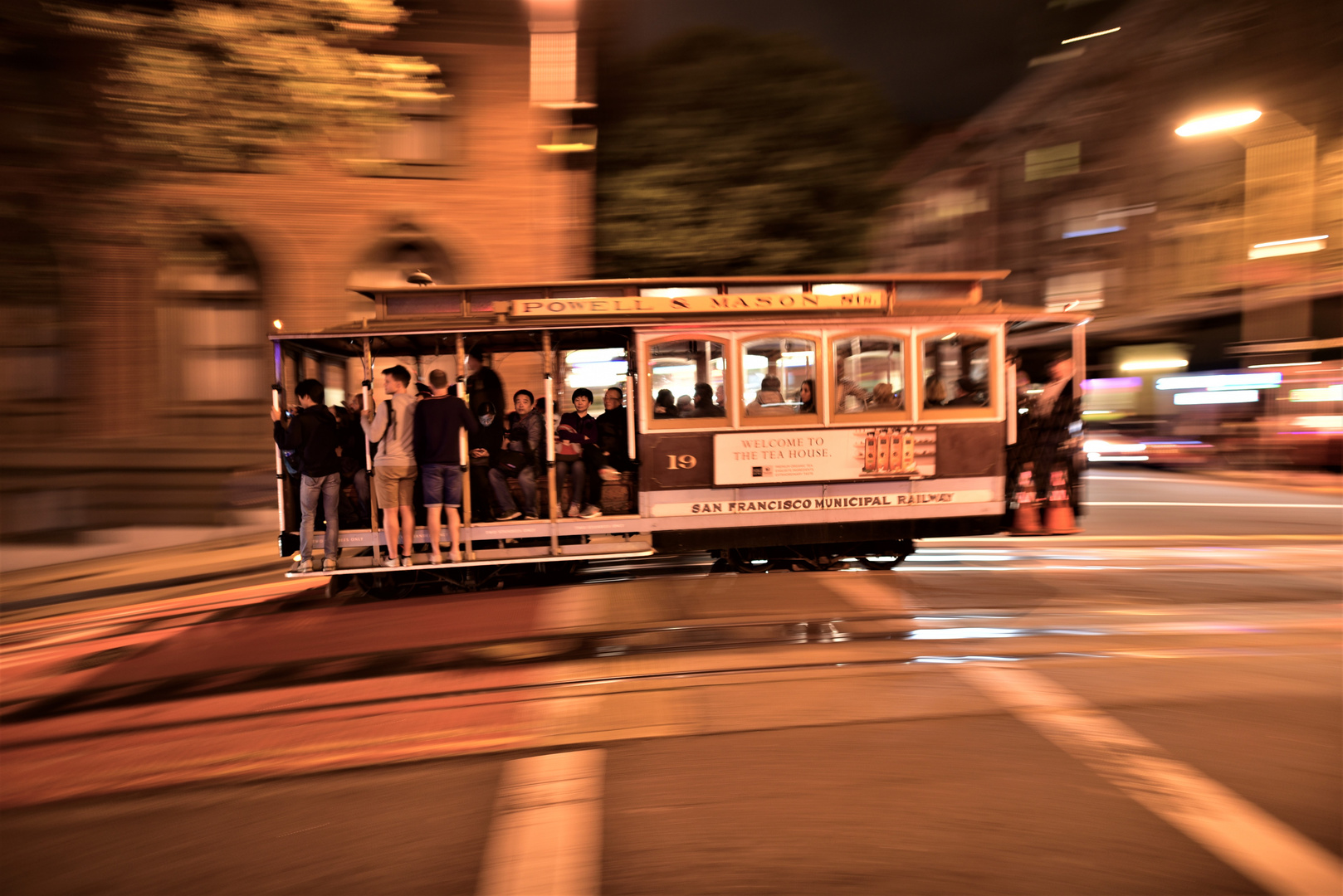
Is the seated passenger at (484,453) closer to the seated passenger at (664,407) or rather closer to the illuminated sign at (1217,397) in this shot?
the seated passenger at (664,407)

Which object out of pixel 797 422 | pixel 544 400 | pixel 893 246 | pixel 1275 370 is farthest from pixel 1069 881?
pixel 893 246

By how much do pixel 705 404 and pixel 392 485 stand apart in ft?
10.7

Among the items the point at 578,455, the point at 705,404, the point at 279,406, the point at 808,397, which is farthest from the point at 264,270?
the point at 808,397

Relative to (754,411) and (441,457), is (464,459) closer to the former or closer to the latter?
(441,457)

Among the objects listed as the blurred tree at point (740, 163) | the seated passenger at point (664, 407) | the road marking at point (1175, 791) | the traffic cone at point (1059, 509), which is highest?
the blurred tree at point (740, 163)

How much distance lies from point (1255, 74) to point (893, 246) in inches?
965

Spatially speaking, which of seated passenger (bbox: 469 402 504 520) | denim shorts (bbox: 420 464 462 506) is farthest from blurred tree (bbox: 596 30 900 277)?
denim shorts (bbox: 420 464 462 506)

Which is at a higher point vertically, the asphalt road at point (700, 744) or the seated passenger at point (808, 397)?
the seated passenger at point (808, 397)

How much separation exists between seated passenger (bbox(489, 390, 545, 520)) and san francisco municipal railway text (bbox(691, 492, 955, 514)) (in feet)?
5.74

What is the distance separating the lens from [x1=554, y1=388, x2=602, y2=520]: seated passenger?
27.9 ft

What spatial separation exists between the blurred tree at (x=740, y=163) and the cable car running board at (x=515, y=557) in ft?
42.5

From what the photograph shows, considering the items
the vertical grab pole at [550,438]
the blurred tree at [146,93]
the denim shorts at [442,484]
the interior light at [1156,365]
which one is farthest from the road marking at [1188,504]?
the interior light at [1156,365]

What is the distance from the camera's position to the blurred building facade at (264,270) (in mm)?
15609

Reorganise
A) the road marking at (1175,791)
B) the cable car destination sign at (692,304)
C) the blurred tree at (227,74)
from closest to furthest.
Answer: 1. the road marking at (1175,791)
2. the blurred tree at (227,74)
3. the cable car destination sign at (692,304)
